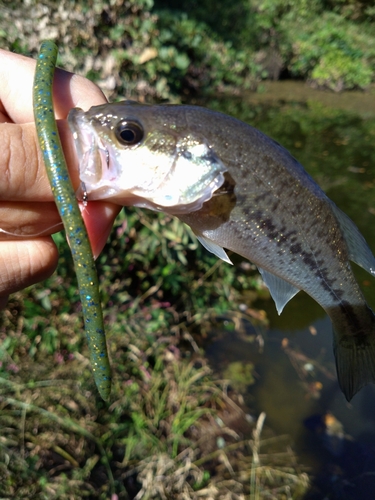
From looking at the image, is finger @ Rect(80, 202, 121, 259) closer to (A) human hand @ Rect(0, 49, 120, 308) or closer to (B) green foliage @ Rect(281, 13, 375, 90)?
(A) human hand @ Rect(0, 49, 120, 308)

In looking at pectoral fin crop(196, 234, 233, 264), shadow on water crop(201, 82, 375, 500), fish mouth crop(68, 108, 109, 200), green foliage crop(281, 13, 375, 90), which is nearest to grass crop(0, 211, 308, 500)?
shadow on water crop(201, 82, 375, 500)

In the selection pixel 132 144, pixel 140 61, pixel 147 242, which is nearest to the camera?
pixel 132 144

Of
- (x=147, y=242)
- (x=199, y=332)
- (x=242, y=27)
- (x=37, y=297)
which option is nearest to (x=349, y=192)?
(x=199, y=332)

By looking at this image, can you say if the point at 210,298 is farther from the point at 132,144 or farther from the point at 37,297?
the point at 132,144

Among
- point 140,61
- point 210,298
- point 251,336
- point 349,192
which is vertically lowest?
point 251,336

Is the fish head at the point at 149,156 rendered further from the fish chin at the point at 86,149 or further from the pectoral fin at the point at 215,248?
the pectoral fin at the point at 215,248

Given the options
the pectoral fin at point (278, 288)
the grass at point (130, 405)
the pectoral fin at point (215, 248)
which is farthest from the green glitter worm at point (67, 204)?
the grass at point (130, 405)
